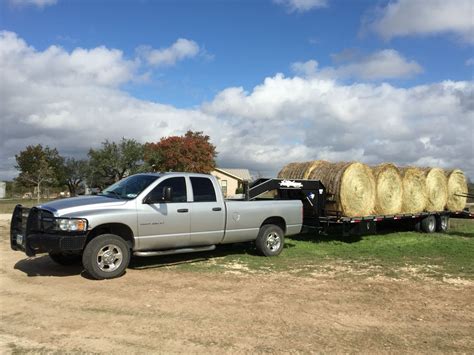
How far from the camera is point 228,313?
20.0ft

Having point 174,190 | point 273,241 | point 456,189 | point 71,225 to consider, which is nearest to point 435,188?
point 456,189

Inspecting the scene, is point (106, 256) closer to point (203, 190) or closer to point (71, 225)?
point (71, 225)

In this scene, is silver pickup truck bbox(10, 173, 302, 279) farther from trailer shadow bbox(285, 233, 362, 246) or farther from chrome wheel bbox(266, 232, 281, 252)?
trailer shadow bbox(285, 233, 362, 246)

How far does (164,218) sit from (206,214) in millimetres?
979

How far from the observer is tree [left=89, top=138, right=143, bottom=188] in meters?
38.9

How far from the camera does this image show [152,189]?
28.7ft

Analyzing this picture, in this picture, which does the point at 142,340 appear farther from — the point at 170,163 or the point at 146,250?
the point at 170,163

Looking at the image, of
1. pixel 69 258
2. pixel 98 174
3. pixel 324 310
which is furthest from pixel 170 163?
pixel 324 310

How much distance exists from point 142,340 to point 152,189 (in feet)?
13.3

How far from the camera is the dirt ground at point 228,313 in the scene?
498 centimetres

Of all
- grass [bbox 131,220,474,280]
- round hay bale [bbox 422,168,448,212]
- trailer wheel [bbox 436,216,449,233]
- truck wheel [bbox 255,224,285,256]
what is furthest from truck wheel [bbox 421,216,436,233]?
truck wheel [bbox 255,224,285,256]

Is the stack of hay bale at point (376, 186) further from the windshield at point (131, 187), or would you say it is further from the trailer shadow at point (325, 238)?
the windshield at point (131, 187)

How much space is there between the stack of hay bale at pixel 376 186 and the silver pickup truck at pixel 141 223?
2.74m

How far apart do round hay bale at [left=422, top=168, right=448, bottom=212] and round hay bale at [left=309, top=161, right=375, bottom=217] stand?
10.5 ft
